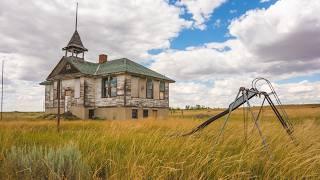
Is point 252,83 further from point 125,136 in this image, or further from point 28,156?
point 28,156

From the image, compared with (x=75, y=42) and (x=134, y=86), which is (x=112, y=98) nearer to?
(x=134, y=86)

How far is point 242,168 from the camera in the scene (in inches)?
157

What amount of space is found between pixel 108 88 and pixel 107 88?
125 millimetres

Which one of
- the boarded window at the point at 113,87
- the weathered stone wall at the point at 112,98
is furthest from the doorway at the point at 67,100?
the boarded window at the point at 113,87

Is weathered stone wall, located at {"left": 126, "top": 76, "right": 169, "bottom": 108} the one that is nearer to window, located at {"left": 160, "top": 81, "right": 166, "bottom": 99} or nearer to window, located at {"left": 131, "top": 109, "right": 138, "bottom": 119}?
window, located at {"left": 160, "top": 81, "right": 166, "bottom": 99}

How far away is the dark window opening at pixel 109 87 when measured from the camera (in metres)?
25.0

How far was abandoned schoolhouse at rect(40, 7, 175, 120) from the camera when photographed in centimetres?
2452

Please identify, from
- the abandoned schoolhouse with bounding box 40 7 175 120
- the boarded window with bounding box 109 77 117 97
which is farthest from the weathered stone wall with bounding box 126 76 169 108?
the boarded window with bounding box 109 77 117 97

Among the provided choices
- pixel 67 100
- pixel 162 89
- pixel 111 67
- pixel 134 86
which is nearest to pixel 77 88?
pixel 67 100

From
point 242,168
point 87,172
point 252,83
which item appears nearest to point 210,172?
Result: point 242,168

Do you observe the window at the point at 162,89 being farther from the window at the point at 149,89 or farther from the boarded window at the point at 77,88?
the boarded window at the point at 77,88

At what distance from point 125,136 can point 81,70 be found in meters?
20.1

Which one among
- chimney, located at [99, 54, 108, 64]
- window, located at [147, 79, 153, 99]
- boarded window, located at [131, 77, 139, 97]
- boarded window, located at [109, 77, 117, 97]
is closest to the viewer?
boarded window, located at [131, 77, 139, 97]

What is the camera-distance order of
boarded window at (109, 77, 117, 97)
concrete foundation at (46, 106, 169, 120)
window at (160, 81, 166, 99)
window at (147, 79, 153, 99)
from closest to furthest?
1. concrete foundation at (46, 106, 169, 120)
2. boarded window at (109, 77, 117, 97)
3. window at (147, 79, 153, 99)
4. window at (160, 81, 166, 99)
